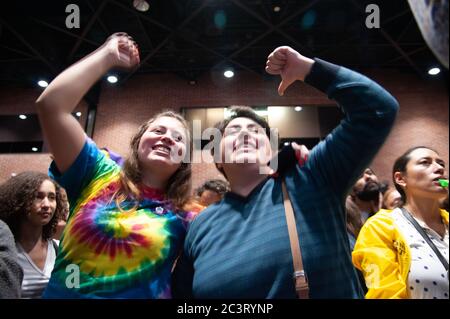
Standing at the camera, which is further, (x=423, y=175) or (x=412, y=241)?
(x=423, y=175)

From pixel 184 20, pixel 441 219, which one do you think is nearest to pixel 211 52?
pixel 184 20

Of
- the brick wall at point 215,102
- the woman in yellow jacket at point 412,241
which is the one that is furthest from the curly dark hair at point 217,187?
the brick wall at point 215,102

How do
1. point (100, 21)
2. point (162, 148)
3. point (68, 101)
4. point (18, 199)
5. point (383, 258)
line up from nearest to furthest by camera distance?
point (68, 101) → point (162, 148) → point (383, 258) → point (18, 199) → point (100, 21)

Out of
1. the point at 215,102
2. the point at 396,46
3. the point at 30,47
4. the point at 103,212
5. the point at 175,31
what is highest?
the point at 175,31

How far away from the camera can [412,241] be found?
142cm

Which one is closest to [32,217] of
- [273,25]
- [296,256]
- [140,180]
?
[140,180]

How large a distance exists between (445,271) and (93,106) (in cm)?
694

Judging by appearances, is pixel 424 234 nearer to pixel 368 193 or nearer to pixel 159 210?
pixel 159 210

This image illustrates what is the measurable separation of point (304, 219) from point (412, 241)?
2.86ft

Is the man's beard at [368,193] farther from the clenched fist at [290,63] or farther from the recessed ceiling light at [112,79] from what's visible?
the recessed ceiling light at [112,79]

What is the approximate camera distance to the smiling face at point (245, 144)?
112cm

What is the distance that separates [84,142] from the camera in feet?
3.41

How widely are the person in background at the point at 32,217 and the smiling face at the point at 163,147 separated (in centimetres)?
104

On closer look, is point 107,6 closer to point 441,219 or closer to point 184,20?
point 184,20
